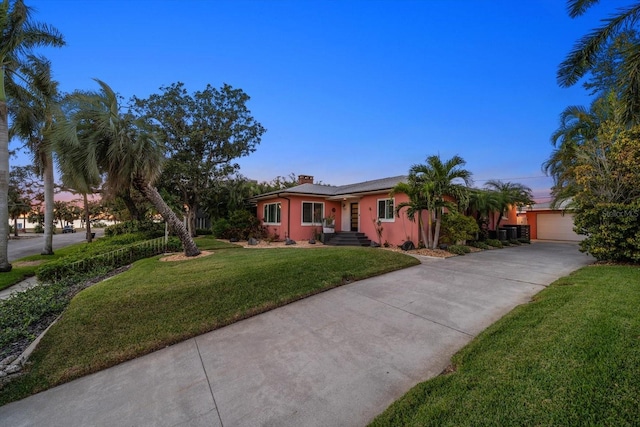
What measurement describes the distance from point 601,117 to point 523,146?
625cm

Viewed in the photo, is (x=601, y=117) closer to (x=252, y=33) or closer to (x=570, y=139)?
(x=570, y=139)

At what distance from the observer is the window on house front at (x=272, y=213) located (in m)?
16.5

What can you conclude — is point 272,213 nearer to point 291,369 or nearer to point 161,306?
point 161,306

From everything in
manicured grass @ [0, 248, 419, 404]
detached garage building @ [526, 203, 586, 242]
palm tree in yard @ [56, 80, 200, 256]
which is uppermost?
palm tree in yard @ [56, 80, 200, 256]

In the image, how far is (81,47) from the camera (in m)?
9.54

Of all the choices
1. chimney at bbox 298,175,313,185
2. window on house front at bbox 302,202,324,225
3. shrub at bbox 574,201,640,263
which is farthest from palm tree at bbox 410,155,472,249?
chimney at bbox 298,175,313,185

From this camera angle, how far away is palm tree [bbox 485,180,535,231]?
14.0 m

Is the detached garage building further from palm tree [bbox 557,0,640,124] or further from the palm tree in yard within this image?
the palm tree in yard

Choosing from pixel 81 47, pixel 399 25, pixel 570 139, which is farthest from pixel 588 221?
pixel 81 47

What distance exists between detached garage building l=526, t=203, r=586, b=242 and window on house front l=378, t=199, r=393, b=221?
46.1 feet

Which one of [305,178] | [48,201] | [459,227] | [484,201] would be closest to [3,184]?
[48,201]

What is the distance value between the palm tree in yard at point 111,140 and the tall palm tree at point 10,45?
424cm

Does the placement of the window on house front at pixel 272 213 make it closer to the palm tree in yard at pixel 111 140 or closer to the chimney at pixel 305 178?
the chimney at pixel 305 178

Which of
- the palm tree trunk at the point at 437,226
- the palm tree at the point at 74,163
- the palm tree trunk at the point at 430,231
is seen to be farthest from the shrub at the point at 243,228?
the palm tree trunk at the point at 437,226
